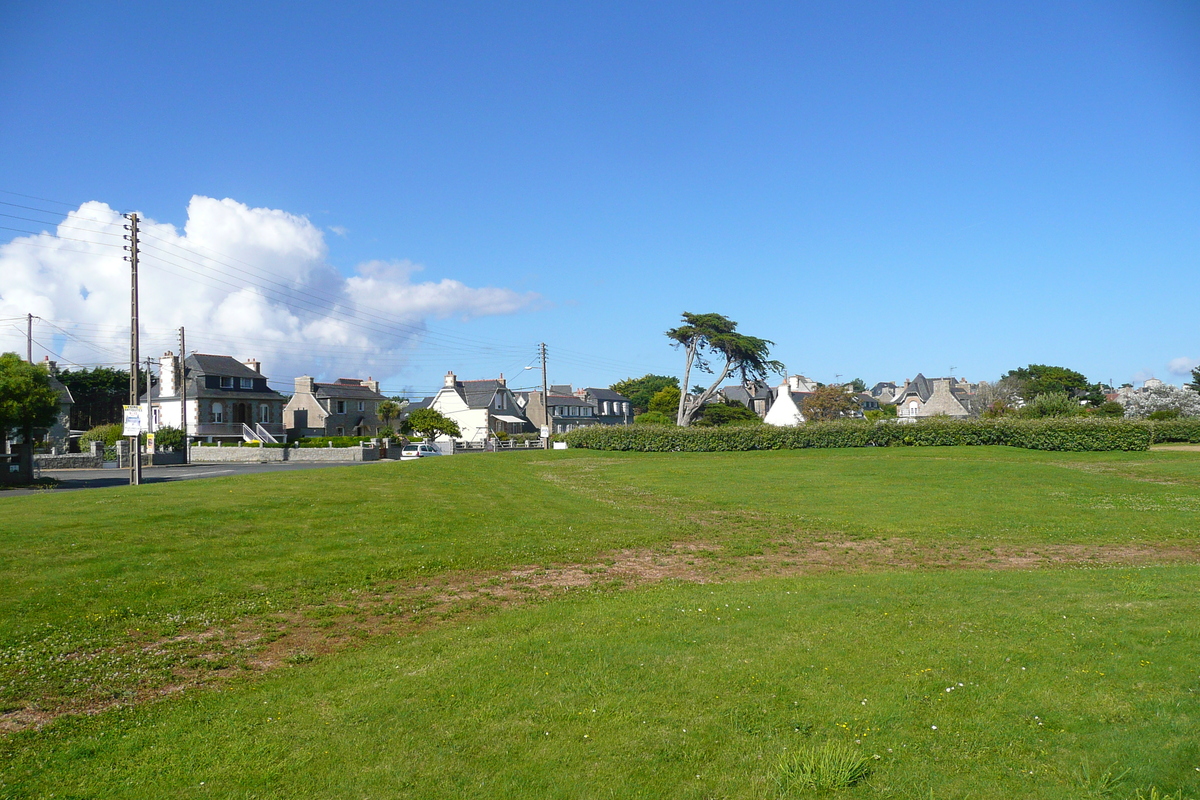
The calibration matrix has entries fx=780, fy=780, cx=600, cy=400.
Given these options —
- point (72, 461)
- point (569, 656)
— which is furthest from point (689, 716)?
point (72, 461)

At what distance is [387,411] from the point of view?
9094 centimetres

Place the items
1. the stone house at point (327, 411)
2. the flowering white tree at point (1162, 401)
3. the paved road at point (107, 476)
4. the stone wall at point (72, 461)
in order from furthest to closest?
the stone house at point (327, 411) → the flowering white tree at point (1162, 401) → the stone wall at point (72, 461) → the paved road at point (107, 476)

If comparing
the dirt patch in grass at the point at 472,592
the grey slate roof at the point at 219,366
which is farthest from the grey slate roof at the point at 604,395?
the dirt patch in grass at the point at 472,592

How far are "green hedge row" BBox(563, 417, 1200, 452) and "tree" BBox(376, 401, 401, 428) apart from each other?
37334mm

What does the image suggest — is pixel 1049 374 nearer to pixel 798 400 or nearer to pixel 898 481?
pixel 798 400

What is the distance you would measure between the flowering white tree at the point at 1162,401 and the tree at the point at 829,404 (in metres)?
29.7

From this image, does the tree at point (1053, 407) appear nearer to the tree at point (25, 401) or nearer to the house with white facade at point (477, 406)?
the house with white facade at point (477, 406)

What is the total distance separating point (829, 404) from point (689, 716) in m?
82.8

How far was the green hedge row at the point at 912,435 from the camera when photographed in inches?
1935

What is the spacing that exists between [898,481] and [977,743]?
29799 millimetres

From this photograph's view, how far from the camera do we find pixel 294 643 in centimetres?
1056

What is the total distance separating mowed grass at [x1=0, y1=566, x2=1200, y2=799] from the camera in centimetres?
620

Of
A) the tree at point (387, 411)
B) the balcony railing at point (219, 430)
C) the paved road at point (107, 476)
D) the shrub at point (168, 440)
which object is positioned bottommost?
the paved road at point (107, 476)

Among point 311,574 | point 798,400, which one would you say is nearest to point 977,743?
point 311,574
